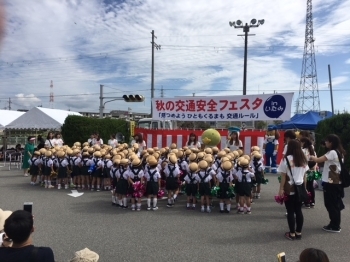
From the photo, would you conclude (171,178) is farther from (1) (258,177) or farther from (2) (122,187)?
(1) (258,177)

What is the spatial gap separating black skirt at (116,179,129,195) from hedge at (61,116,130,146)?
9.87m

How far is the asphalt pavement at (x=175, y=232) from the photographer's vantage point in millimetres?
4574

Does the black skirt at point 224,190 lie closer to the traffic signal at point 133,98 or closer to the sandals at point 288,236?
the sandals at point 288,236

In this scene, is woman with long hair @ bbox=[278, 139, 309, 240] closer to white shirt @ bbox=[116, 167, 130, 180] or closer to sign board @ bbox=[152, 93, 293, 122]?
white shirt @ bbox=[116, 167, 130, 180]

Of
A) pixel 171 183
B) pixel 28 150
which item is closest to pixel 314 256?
pixel 171 183

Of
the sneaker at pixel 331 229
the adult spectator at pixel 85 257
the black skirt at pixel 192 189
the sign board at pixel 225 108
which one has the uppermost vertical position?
the sign board at pixel 225 108

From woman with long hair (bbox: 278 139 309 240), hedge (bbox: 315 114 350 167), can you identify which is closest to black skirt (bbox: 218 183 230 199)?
woman with long hair (bbox: 278 139 309 240)

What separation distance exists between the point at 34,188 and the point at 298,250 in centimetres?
788

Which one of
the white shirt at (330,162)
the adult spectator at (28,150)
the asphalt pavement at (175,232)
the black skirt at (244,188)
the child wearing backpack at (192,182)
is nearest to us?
the asphalt pavement at (175,232)

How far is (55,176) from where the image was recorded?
10.1 metres

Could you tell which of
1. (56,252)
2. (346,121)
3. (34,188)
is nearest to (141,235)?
(56,252)

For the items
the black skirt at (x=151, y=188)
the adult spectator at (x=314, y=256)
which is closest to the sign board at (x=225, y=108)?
the black skirt at (x=151, y=188)

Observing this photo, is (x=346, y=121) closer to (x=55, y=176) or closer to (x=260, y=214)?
(x=260, y=214)

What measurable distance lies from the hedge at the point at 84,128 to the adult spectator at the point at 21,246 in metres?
14.3
